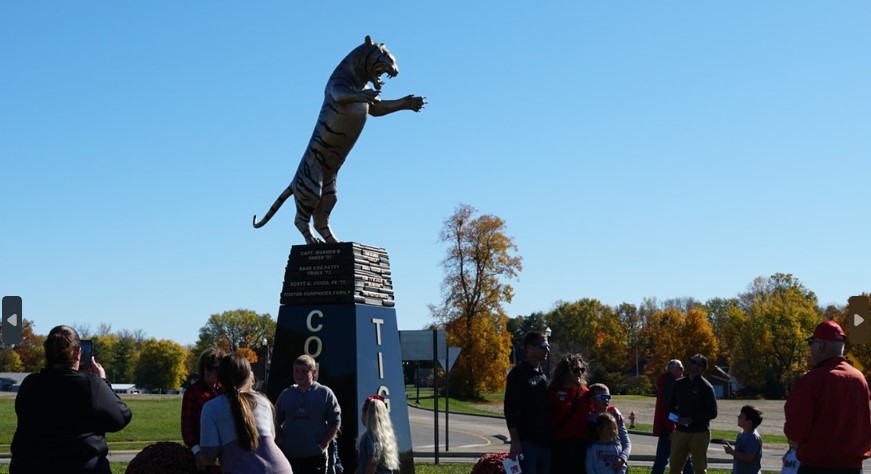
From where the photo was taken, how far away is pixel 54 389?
593 cm

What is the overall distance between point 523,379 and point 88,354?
3.68m

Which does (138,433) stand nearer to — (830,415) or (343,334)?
(343,334)

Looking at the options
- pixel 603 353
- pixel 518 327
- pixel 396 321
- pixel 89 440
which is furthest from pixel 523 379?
pixel 518 327

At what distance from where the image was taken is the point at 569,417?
8.86 m

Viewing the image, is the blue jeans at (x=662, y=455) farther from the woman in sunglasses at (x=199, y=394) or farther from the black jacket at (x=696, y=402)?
the woman in sunglasses at (x=199, y=394)

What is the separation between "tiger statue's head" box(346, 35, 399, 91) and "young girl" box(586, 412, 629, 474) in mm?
6092

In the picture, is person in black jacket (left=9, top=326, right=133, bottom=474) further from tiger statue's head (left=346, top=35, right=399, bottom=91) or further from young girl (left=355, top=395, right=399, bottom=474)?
tiger statue's head (left=346, top=35, right=399, bottom=91)

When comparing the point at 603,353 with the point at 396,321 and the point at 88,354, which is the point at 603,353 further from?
the point at 88,354

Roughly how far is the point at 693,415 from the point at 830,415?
19.1 ft

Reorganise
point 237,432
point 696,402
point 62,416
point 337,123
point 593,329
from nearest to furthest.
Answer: point 62,416 → point 237,432 → point 696,402 → point 337,123 → point 593,329

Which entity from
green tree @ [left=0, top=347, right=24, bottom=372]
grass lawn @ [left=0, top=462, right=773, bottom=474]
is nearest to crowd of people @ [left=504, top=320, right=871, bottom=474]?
grass lawn @ [left=0, top=462, right=773, bottom=474]

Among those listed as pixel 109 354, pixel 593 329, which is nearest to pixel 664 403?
pixel 593 329

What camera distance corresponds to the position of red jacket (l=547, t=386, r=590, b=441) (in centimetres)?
886

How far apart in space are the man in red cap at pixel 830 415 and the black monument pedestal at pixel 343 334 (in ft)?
20.7
